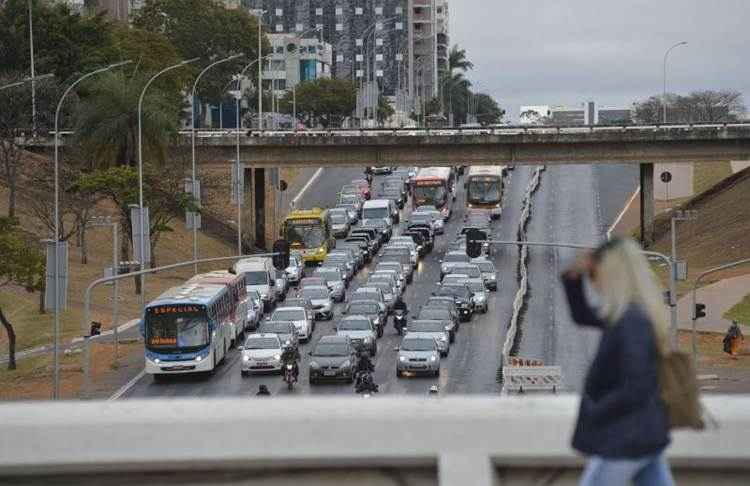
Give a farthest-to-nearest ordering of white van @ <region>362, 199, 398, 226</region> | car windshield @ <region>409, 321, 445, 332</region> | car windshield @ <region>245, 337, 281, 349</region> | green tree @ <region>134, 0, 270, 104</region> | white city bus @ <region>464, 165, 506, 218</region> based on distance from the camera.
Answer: green tree @ <region>134, 0, 270, 104</region>
white city bus @ <region>464, 165, 506, 218</region>
white van @ <region>362, 199, 398, 226</region>
car windshield @ <region>409, 321, 445, 332</region>
car windshield @ <region>245, 337, 281, 349</region>

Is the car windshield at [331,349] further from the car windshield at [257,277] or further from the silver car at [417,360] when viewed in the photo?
the car windshield at [257,277]

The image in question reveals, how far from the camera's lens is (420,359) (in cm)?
4447

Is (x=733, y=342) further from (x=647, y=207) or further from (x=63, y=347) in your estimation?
(x=647, y=207)

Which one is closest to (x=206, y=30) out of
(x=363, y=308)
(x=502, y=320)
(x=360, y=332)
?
(x=502, y=320)

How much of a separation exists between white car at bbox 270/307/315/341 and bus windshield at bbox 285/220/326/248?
2055 cm

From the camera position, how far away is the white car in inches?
2037

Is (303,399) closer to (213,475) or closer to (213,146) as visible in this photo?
(213,475)

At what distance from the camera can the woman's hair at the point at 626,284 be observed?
6.52 metres

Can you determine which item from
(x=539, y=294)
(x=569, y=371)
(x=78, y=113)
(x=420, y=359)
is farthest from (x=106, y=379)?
(x=78, y=113)

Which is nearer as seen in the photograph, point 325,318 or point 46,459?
point 46,459

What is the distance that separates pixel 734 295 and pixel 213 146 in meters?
30.8

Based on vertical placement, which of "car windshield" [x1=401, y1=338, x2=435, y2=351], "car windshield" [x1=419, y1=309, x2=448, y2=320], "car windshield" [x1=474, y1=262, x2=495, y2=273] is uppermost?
"car windshield" [x1=474, y1=262, x2=495, y2=273]

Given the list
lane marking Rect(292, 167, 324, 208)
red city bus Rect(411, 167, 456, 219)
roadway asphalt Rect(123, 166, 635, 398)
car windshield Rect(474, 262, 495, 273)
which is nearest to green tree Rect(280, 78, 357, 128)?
lane marking Rect(292, 167, 324, 208)

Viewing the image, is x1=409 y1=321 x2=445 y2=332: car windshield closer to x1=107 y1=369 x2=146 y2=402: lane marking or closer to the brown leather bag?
x1=107 y1=369 x2=146 y2=402: lane marking
